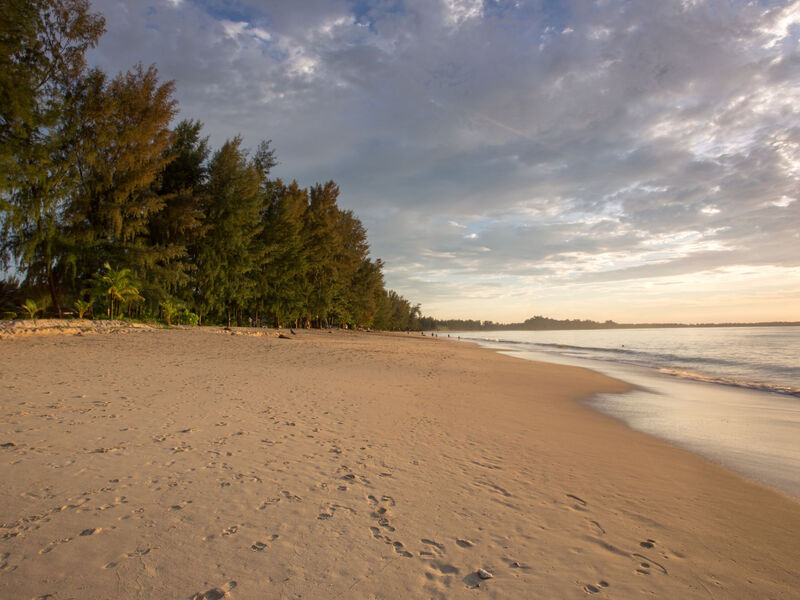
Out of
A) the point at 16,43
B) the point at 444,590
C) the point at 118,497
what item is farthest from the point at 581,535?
the point at 16,43

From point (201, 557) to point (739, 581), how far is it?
3441 millimetres

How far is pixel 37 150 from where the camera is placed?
1542cm

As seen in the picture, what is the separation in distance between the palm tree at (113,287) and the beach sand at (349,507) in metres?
12.1

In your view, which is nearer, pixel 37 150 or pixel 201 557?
pixel 201 557

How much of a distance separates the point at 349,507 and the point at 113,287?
1870 cm

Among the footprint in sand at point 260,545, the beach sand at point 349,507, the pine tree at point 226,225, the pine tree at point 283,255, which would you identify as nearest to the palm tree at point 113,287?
the pine tree at point 226,225

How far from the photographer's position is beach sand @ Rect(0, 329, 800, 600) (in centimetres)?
228

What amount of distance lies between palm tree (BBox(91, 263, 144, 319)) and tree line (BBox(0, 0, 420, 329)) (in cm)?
6

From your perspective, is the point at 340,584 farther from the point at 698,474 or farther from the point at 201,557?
the point at 698,474

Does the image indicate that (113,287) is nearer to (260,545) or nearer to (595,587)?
(260,545)

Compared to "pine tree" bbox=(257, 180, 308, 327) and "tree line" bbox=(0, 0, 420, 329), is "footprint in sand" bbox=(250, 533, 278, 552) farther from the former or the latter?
"pine tree" bbox=(257, 180, 308, 327)

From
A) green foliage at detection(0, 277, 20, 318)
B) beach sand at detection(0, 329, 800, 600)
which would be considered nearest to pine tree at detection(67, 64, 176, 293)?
green foliage at detection(0, 277, 20, 318)

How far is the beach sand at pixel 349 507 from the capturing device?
2.28 m

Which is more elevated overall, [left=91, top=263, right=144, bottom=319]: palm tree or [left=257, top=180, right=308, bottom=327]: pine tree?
[left=257, top=180, right=308, bottom=327]: pine tree
